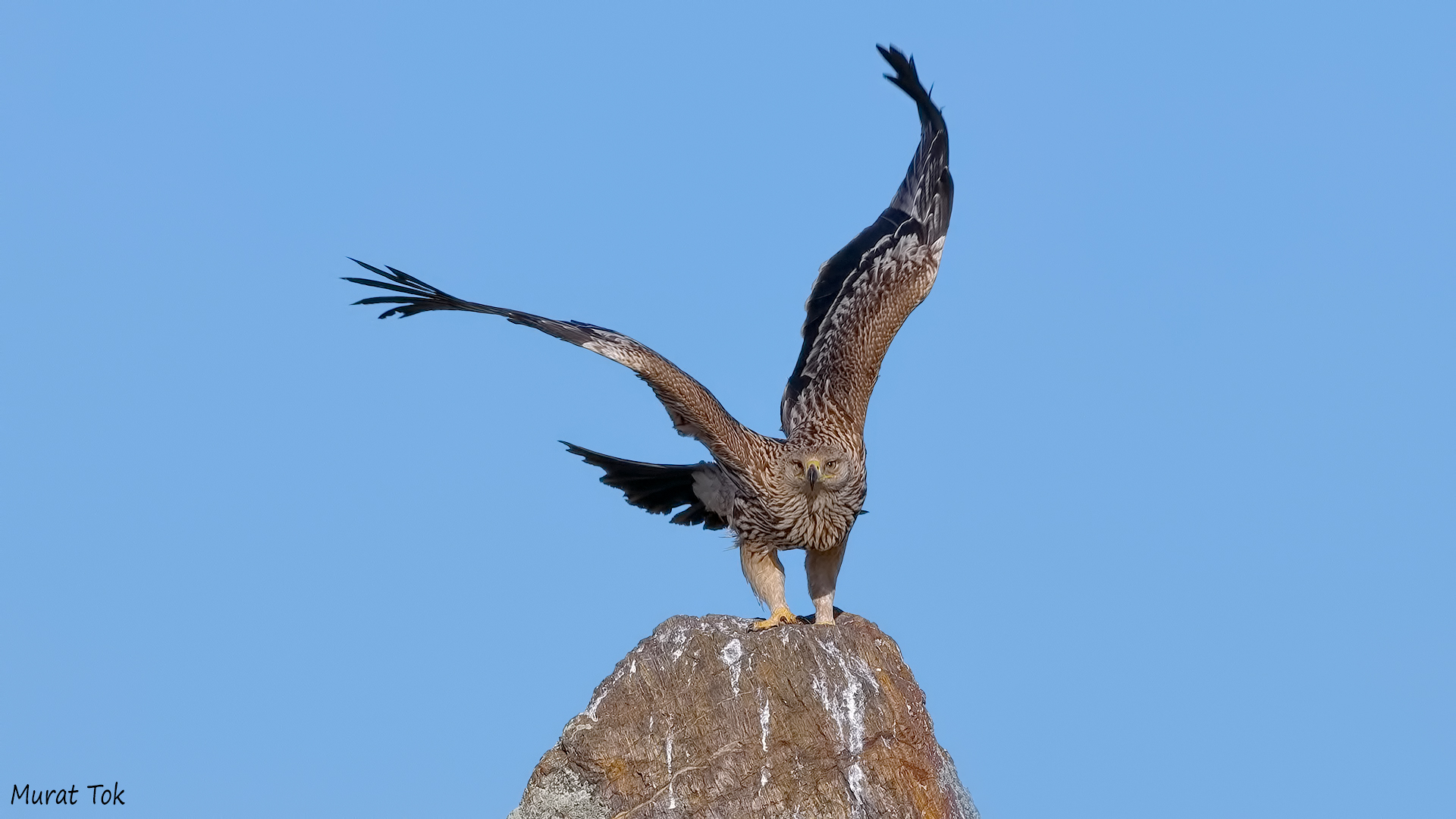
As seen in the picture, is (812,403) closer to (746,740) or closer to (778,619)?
(778,619)

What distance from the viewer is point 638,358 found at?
34.7ft

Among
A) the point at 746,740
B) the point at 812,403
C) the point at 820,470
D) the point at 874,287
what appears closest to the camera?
the point at 746,740

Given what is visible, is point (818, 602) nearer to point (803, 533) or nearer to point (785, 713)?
point (803, 533)

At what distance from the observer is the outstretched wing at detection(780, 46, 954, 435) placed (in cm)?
1170

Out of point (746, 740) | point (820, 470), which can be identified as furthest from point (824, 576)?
point (746, 740)

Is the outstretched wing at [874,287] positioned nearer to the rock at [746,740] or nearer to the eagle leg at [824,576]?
the eagle leg at [824,576]

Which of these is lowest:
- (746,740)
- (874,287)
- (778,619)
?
(746,740)

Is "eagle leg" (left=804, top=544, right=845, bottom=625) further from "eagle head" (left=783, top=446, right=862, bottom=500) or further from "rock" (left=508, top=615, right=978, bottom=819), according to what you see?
"rock" (left=508, top=615, right=978, bottom=819)

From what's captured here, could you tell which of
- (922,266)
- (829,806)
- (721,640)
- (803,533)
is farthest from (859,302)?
(829,806)

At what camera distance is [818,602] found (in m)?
11.0

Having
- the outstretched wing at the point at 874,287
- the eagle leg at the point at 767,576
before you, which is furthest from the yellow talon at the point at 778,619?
the outstretched wing at the point at 874,287

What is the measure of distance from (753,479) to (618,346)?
122cm

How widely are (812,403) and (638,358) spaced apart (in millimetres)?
1599

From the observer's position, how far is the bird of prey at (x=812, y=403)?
10.6 m
